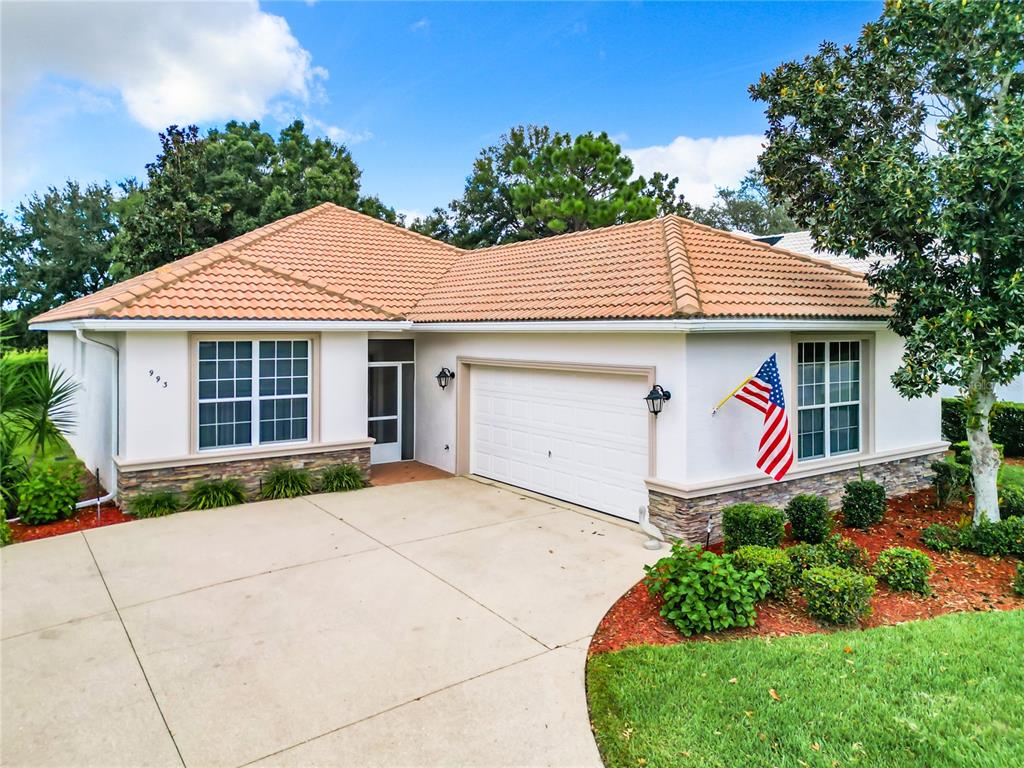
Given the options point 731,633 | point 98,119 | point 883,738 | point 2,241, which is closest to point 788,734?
point 883,738

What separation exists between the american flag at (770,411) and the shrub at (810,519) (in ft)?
1.68

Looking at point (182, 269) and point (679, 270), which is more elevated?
point (182, 269)

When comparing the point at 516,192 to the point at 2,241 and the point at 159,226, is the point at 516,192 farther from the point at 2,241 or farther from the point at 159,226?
the point at 2,241

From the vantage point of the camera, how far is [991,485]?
29.9 feet

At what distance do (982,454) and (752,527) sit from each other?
4.19 m

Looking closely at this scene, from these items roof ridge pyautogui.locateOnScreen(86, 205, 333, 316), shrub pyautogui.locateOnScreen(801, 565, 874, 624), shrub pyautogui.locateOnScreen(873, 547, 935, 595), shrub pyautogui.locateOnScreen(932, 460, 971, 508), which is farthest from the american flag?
roof ridge pyautogui.locateOnScreen(86, 205, 333, 316)

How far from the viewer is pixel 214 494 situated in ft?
34.6

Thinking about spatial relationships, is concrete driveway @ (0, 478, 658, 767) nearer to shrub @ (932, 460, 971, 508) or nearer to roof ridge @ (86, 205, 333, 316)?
roof ridge @ (86, 205, 333, 316)

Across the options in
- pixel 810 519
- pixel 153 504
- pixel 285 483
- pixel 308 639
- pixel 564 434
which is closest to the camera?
pixel 308 639

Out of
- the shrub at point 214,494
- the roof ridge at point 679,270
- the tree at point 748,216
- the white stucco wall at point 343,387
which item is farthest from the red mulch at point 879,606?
the tree at point 748,216

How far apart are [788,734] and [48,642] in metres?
6.36

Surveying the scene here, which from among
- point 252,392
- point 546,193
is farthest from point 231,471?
point 546,193

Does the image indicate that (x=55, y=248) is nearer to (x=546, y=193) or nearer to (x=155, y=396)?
(x=546, y=193)

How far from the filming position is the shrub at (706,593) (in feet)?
19.5
